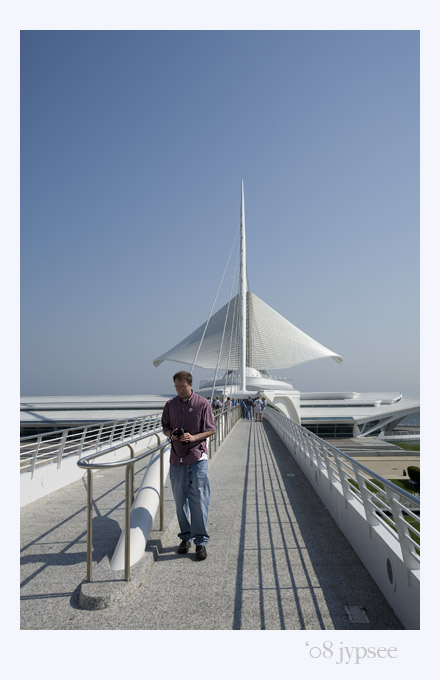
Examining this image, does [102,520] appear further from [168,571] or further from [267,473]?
[267,473]

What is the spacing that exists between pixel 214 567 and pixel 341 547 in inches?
49.2

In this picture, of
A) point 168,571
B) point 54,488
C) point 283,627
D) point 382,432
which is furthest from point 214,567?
point 382,432

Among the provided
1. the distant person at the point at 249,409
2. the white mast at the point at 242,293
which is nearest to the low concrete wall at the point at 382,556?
the distant person at the point at 249,409

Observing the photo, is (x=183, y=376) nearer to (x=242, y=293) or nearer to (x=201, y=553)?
(x=201, y=553)

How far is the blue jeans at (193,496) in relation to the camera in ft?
12.1

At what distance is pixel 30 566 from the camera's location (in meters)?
3.56

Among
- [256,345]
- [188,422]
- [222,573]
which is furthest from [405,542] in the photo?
[256,345]

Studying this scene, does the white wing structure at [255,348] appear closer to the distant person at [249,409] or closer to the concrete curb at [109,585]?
the distant person at [249,409]

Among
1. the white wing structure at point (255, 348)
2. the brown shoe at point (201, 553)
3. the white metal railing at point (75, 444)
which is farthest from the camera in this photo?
the white wing structure at point (255, 348)

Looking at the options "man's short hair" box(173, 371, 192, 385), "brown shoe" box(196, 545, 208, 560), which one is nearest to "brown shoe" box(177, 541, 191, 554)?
"brown shoe" box(196, 545, 208, 560)

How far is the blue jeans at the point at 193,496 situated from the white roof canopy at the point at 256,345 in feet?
141

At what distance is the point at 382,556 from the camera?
3.23 m

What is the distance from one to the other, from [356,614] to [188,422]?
1.69 meters

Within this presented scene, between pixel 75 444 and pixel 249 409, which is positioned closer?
pixel 75 444
